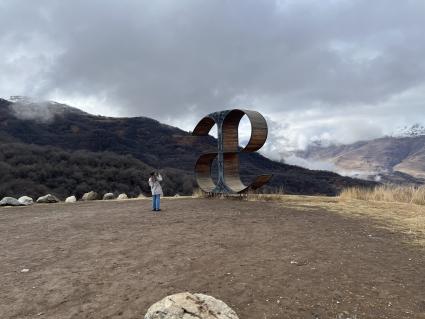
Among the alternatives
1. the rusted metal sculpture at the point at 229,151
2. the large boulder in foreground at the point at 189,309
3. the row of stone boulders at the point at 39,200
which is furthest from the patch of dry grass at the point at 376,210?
the row of stone boulders at the point at 39,200

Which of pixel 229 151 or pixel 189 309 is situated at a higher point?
pixel 229 151

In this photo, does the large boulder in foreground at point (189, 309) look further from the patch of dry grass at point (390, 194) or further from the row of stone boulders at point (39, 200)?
the row of stone boulders at point (39, 200)

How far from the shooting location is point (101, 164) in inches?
1613

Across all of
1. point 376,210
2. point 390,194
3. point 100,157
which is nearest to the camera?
point 376,210

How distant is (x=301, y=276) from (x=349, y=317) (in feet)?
3.64

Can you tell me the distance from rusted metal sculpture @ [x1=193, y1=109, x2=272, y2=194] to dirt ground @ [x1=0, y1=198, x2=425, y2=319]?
15.0 ft

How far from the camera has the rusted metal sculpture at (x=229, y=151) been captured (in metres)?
13.7

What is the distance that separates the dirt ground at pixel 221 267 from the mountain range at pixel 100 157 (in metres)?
15.7

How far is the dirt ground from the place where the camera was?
444cm

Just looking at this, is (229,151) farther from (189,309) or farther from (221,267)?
(189,309)

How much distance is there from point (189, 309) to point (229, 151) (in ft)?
37.6

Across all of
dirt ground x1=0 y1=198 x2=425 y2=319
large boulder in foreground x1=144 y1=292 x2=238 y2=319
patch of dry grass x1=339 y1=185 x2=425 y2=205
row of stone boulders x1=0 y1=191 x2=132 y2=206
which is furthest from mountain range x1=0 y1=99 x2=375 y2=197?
large boulder in foreground x1=144 y1=292 x2=238 y2=319

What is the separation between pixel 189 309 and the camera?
3363 mm

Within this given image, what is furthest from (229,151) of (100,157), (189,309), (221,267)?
(100,157)
